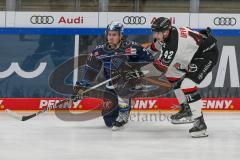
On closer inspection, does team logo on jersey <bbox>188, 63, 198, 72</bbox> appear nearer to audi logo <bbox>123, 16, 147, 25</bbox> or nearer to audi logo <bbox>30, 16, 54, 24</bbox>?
audi logo <bbox>123, 16, 147, 25</bbox>

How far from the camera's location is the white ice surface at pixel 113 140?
17.7 ft

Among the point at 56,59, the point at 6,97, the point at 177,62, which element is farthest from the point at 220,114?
the point at 6,97

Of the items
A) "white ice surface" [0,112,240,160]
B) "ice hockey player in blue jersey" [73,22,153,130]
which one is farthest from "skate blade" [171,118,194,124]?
"ice hockey player in blue jersey" [73,22,153,130]

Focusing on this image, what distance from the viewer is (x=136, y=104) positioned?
7980mm

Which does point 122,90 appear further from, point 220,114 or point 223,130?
point 220,114

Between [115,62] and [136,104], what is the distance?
1.31 metres

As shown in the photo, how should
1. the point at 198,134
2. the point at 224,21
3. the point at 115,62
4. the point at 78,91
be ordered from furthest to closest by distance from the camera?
the point at 224,21 → the point at 115,62 → the point at 78,91 → the point at 198,134

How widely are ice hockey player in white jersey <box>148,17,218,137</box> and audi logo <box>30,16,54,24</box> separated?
79.9 inches

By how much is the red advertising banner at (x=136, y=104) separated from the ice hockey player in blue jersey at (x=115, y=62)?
102 centimetres

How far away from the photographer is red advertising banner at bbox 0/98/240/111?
25.5ft

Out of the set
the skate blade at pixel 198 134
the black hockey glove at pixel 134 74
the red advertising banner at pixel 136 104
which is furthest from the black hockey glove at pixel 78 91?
the skate blade at pixel 198 134

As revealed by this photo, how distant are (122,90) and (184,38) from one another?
41.6 inches

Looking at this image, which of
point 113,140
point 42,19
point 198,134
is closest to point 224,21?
point 198,134

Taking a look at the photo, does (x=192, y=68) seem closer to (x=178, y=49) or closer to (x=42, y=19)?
(x=178, y=49)
